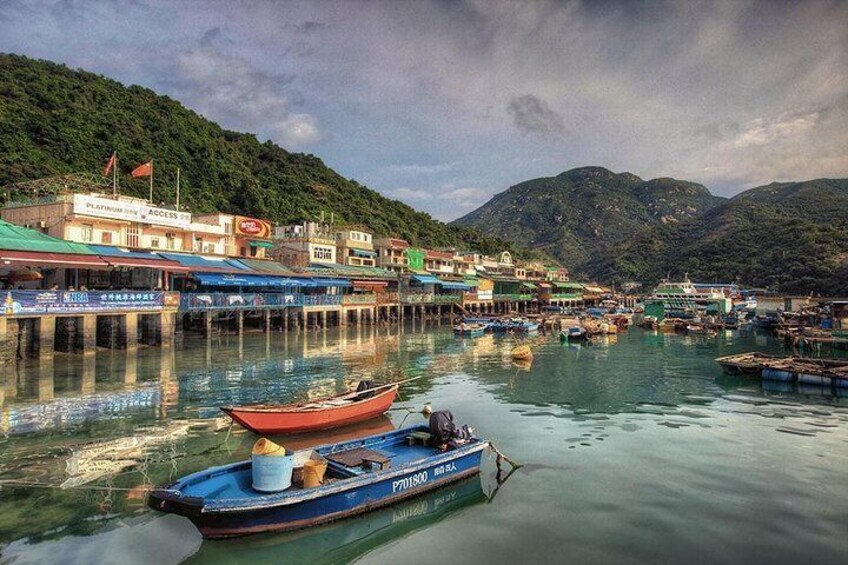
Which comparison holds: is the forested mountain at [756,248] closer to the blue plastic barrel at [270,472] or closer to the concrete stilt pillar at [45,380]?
the blue plastic barrel at [270,472]

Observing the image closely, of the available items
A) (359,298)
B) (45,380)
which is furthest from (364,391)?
(359,298)

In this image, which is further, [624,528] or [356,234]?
[356,234]

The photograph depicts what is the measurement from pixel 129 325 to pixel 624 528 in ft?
116

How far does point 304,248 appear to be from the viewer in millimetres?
62688

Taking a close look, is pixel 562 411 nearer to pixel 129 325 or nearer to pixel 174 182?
pixel 129 325

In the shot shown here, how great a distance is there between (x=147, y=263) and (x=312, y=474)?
33.6 meters

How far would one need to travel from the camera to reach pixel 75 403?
72.2ft

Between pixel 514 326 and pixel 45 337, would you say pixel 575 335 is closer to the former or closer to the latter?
pixel 514 326

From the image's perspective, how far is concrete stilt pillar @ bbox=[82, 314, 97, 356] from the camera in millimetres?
33969

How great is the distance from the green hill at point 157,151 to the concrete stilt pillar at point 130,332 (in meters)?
36.0

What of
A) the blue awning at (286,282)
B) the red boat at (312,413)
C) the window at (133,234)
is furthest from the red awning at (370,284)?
the red boat at (312,413)

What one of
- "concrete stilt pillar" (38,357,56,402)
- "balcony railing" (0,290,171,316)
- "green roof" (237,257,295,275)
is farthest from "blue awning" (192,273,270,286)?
"concrete stilt pillar" (38,357,56,402)

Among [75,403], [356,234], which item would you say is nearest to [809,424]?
[75,403]

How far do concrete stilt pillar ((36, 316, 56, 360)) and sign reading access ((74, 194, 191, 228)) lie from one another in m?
10.7
